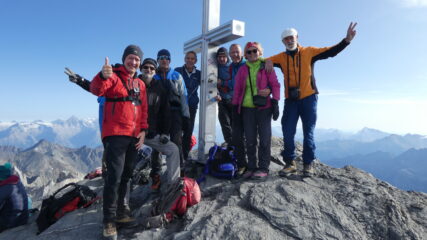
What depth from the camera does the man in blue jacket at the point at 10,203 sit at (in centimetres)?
630

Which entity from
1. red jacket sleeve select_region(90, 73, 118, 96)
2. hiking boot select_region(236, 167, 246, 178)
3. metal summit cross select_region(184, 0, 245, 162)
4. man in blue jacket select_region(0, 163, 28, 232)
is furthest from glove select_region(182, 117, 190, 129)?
man in blue jacket select_region(0, 163, 28, 232)

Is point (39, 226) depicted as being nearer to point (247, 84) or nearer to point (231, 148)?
point (231, 148)

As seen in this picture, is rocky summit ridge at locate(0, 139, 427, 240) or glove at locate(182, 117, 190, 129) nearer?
rocky summit ridge at locate(0, 139, 427, 240)

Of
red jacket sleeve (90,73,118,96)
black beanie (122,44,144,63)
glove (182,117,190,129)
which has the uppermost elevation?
black beanie (122,44,144,63)

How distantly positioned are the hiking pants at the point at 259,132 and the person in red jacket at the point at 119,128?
2.69m

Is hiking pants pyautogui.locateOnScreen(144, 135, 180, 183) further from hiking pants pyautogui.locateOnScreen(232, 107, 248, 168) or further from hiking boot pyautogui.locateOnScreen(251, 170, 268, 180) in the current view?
hiking boot pyautogui.locateOnScreen(251, 170, 268, 180)

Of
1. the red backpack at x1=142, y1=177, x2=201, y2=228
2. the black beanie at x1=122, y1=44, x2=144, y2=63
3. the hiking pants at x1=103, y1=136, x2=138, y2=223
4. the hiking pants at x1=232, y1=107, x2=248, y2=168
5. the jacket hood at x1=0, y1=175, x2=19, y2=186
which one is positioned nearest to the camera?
the hiking pants at x1=103, y1=136, x2=138, y2=223

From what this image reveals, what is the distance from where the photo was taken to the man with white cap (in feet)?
19.5

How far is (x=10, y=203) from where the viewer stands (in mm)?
6316

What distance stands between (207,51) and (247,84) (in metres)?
2.06

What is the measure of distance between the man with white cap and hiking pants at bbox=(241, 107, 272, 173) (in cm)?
54

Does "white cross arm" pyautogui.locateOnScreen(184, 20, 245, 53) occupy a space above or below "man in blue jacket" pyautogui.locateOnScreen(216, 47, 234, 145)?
above

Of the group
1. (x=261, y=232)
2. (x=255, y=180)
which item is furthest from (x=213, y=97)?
(x=261, y=232)

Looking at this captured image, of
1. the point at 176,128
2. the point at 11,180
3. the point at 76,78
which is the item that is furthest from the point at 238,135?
the point at 11,180
